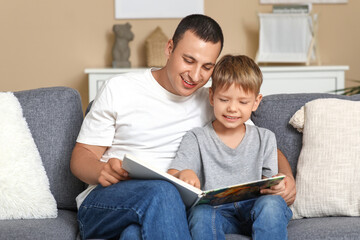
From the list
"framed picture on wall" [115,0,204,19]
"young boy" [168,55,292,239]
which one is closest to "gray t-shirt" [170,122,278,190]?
"young boy" [168,55,292,239]

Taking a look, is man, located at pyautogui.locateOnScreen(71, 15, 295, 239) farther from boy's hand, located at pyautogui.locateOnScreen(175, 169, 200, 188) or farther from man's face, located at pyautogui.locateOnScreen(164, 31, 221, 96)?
boy's hand, located at pyautogui.locateOnScreen(175, 169, 200, 188)

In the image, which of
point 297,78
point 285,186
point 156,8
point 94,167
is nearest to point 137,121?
point 94,167

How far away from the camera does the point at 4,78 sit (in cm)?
397

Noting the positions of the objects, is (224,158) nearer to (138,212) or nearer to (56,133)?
(138,212)

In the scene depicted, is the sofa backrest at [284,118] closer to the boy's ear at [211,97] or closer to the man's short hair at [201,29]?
the boy's ear at [211,97]

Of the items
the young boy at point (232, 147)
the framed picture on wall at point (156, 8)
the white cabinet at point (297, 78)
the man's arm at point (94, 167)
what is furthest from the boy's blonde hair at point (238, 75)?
the framed picture on wall at point (156, 8)

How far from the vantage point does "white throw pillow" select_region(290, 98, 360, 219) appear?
5.79 ft

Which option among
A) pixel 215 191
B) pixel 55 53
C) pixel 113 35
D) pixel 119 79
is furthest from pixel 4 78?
pixel 215 191

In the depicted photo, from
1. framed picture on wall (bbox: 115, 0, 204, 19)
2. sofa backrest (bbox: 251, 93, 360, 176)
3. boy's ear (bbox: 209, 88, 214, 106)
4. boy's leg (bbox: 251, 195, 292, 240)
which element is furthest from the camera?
framed picture on wall (bbox: 115, 0, 204, 19)

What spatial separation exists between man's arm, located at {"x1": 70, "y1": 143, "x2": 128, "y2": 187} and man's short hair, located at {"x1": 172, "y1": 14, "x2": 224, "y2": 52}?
18.8 inches

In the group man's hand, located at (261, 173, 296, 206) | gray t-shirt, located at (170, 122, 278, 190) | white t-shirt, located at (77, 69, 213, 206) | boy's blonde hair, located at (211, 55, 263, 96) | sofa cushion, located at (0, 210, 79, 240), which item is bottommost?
sofa cushion, located at (0, 210, 79, 240)

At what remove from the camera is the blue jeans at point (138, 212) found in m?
1.37

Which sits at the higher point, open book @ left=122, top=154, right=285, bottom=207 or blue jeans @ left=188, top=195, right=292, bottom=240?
open book @ left=122, top=154, right=285, bottom=207

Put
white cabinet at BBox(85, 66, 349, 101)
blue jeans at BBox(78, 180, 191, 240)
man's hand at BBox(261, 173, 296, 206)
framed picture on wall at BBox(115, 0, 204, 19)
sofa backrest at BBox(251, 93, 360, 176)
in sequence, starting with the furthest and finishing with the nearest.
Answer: framed picture on wall at BBox(115, 0, 204, 19) → white cabinet at BBox(85, 66, 349, 101) → sofa backrest at BBox(251, 93, 360, 176) → man's hand at BBox(261, 173, 296, 206) → blue jeans at BBox(78, 180, 191, 240)
